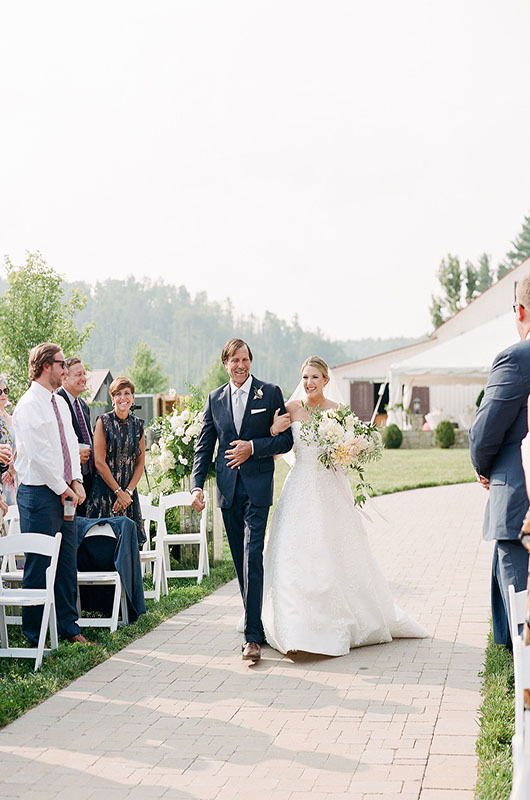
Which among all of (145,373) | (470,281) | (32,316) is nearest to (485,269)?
(470,281)

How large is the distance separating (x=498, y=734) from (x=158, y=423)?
6854mm

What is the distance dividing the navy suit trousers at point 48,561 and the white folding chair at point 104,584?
281 millimetres

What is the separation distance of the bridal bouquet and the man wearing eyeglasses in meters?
1.81

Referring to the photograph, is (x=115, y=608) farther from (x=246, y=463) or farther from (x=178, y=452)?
(x=178, y=452)

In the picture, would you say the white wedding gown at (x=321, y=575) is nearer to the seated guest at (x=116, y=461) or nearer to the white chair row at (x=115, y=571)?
the white chair row at (x=115, y=571)

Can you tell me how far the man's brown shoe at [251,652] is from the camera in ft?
23.1

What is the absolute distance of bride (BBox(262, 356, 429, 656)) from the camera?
725cm

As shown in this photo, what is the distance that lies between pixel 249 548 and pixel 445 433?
97.0 feet

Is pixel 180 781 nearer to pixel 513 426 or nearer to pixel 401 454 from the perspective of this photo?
pixel 513 426

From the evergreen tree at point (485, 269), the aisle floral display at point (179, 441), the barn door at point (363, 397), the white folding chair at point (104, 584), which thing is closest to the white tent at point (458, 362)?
the barn door at point (363, 397)

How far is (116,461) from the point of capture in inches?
350

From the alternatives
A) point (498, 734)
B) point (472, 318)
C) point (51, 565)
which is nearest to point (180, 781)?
point (498, 734)

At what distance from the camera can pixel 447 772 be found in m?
4.81

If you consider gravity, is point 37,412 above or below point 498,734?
above
